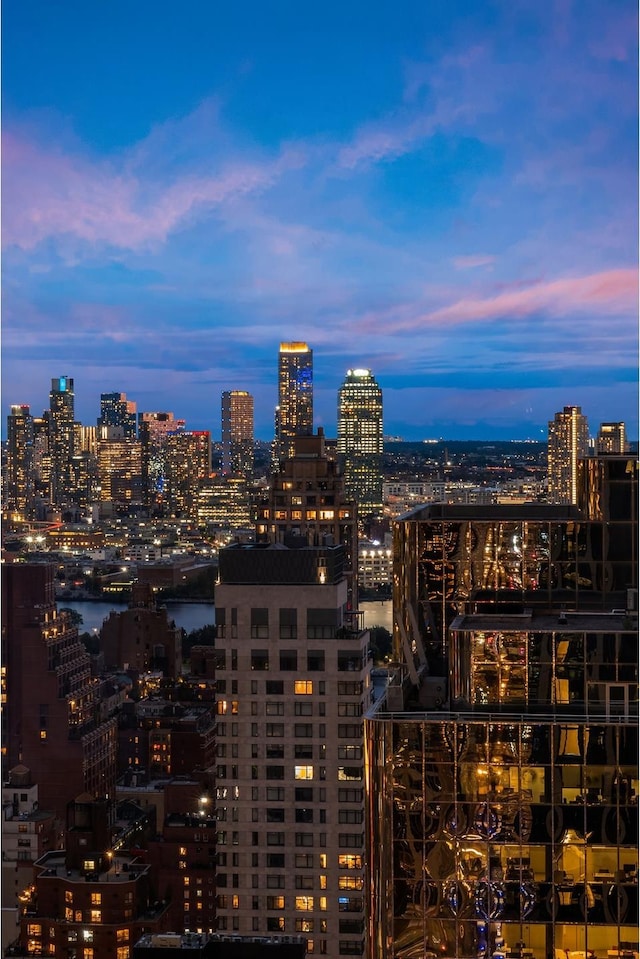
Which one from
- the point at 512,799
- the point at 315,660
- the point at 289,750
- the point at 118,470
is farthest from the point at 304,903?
the point at 118,470

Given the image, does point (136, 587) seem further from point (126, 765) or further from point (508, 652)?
point (508, 652)

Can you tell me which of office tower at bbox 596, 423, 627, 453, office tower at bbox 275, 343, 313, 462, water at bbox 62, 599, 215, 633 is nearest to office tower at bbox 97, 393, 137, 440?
water at bbox 62, 599, 215, 633

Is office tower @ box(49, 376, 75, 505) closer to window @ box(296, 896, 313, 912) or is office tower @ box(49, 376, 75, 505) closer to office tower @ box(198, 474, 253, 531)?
office tower @ box(198, 474, 253, 531)

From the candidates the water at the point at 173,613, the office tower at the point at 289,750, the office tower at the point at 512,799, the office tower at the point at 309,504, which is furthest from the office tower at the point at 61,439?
the office tower at the point at 512,799

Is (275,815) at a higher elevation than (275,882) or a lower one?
higher

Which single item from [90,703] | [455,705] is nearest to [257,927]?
[455,705]

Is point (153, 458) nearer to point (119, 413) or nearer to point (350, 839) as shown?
point (119, 413)

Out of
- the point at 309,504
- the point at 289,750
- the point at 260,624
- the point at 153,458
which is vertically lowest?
the point at 289,750
